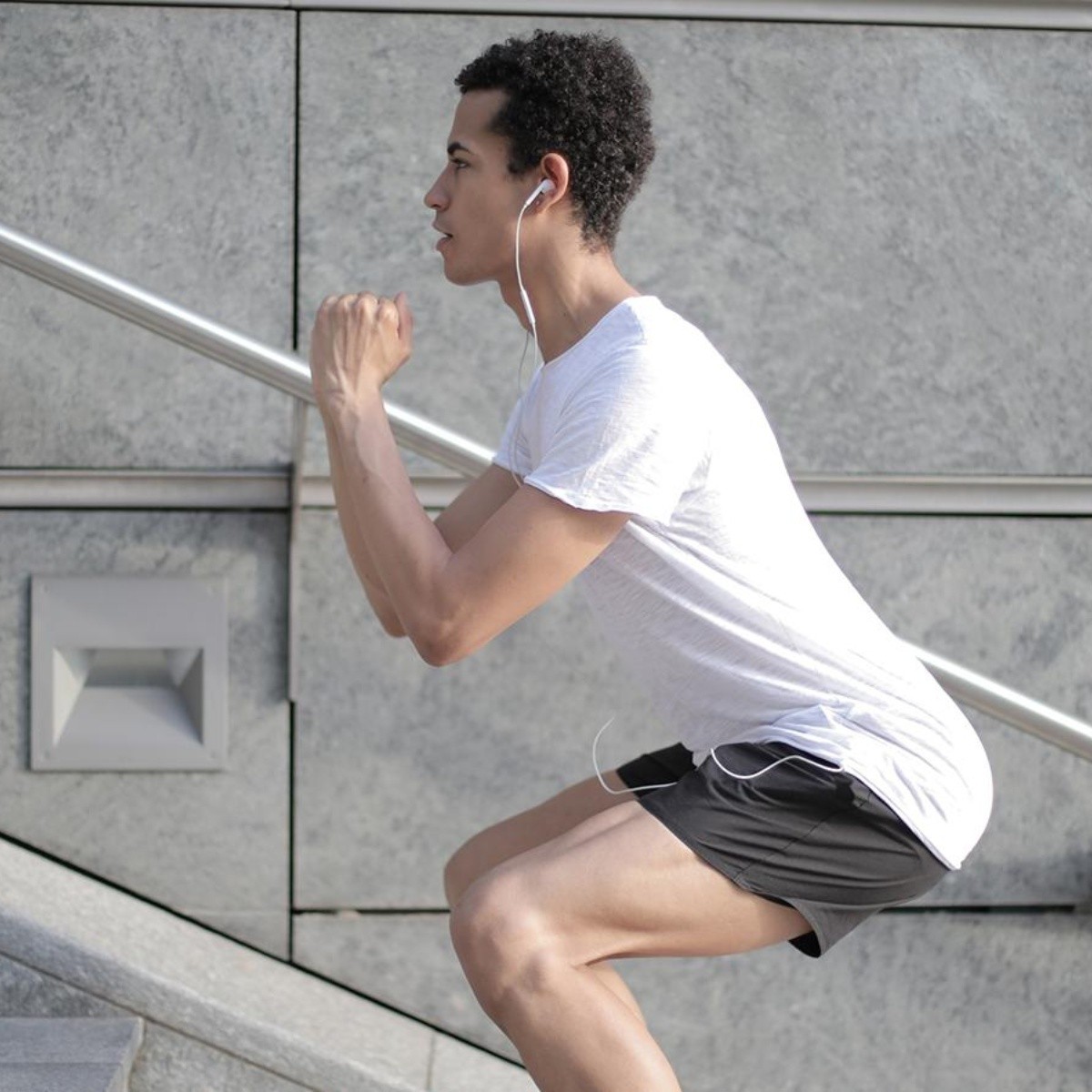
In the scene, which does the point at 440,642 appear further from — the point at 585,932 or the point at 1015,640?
the point at 1015,640

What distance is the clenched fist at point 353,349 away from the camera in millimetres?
2102

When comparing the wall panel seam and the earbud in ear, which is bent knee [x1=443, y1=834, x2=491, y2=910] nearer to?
the earbud in ear

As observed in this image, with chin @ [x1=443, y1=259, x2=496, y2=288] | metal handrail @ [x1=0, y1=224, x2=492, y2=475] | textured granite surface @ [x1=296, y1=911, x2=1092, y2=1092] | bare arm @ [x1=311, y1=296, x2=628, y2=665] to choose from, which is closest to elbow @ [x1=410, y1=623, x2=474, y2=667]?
bare arm @ [x1=311, y1=296, x2=628, y2=665]

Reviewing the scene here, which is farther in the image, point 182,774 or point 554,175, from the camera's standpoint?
point 182,774

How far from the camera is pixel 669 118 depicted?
353cm

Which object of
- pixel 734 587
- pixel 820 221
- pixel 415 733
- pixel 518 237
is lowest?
pixel 415 733

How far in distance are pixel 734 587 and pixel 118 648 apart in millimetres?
1843

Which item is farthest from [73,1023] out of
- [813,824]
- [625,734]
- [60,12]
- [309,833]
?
[60,12]

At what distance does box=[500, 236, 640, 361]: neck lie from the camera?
2.17 meters

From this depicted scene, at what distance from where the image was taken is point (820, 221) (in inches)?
140

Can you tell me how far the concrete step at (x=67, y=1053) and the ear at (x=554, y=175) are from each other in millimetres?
1531

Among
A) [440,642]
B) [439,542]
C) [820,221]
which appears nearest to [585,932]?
[440,642]

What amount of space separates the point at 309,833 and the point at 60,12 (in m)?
Result: 1.80

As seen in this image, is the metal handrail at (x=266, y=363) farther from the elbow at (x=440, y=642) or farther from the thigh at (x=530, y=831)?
the elbow at (x=440, y=642)
